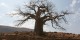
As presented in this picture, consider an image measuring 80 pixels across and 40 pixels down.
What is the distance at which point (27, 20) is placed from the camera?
29.2 metres

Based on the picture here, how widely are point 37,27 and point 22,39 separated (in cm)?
954

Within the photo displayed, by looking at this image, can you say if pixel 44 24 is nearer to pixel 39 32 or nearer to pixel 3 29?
pixel 39 32

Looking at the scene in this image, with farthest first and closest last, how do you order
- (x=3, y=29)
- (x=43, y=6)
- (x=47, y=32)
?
1. (x=3, y=29)
2. (x=47, y=32)
3. (x=43, y=6)

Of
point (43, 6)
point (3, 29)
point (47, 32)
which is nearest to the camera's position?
point (43, 6)

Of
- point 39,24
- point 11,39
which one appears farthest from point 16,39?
point 39,24

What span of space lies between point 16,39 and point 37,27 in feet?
32.2

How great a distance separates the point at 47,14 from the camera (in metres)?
28.7

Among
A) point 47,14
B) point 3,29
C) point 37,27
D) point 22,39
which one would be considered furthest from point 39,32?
point 3,29

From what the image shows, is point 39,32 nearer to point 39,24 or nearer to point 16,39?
point 39,24

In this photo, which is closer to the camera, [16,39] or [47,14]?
[16,39]

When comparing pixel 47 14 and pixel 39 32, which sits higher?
pixel 47 14

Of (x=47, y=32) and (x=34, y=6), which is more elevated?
(x=34, y=6)

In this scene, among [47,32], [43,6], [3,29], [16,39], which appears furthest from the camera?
[3,29]

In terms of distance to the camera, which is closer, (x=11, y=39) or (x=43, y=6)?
(x=11, y=39)
